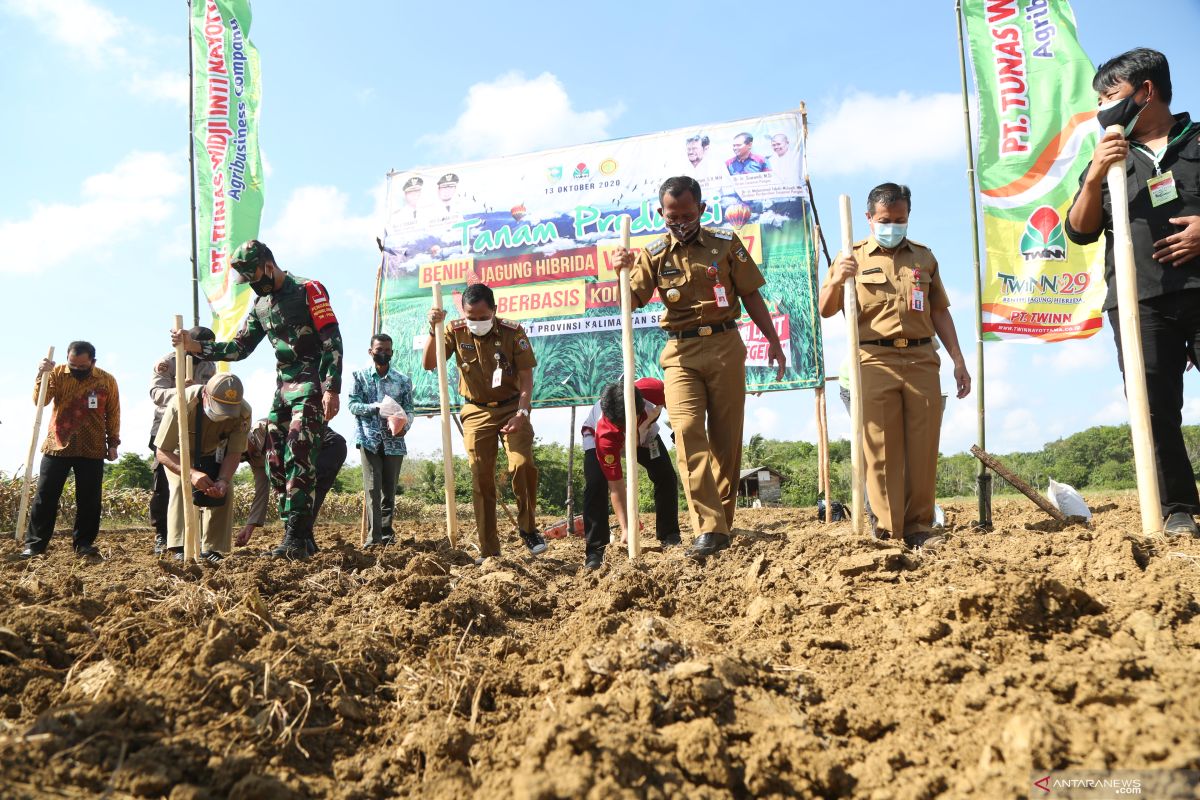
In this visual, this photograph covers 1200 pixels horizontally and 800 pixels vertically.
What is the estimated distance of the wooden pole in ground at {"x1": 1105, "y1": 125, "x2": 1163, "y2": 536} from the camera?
2893 mm

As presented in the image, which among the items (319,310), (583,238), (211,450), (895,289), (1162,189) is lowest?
(211,450)

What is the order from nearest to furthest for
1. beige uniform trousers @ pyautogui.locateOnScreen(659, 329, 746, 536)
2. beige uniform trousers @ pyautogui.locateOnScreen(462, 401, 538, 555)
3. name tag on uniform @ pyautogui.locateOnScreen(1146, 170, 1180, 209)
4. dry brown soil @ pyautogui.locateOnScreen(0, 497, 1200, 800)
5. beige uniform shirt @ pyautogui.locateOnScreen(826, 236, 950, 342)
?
dry brown soil @ pyautogui.locateOnScreen(0, 497, 1200, 800) → name tag on uniform @ pyautogui.locateOnScreen(1146, 170, 1180, 209) → beige uniform trousers @ pyautogui.locateOnScreen(659, 329, 746, 536) → beige uniform shirt @ pyautogui.locateOnScreen(826, 236, 950, 342) → beige uniform trousers @ pyautogui.locateOnScreen(462, 401, 538, 555)

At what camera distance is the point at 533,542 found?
4.79 m

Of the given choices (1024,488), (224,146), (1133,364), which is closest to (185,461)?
(1133,364)

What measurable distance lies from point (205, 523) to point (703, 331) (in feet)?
10.5

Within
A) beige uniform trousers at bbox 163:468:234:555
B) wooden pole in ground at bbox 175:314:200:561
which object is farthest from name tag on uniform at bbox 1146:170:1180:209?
beige uniform trousers at bbox 163:468:234:555

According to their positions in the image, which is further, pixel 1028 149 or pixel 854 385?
pixel 1028 149

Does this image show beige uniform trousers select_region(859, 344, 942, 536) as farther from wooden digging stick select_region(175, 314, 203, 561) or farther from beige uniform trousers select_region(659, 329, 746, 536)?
wooden digging stick select_region(175, 314, 203, 561)

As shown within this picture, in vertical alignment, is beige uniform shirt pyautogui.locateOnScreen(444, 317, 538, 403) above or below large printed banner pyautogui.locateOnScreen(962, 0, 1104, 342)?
below

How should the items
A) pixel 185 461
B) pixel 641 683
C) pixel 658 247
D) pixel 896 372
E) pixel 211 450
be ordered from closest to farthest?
pixel 641 683 → pixel 896 372 → pixel 658 247 → pixel 185 461 → pixel 211 450

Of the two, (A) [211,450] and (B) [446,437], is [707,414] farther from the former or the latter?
(A) [211,450]

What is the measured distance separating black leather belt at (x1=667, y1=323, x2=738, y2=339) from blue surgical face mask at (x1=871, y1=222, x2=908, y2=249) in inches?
31.9

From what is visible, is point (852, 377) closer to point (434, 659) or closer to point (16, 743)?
point (434, 659)

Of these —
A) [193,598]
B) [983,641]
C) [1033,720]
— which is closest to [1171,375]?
[983,641]
